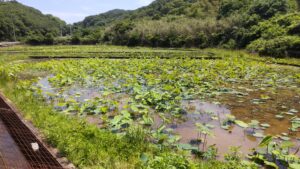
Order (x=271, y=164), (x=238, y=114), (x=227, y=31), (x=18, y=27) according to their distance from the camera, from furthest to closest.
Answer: (x=18, y=27) < (x=227, y=31) < (x=238, y=114) < (x=271, y=164)

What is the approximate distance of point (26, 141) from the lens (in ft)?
13.7

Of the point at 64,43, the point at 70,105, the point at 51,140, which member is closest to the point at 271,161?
the point at 51,140

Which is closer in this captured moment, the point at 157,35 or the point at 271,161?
the point at 271,161

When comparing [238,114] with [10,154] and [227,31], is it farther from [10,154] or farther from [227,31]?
[227,31]

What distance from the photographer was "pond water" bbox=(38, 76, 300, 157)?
4.60 m

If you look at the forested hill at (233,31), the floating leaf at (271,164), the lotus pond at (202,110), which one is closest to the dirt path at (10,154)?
the lotus pond at (202,110)

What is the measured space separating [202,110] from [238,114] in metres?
0.80

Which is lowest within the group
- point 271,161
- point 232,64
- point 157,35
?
Result: point 271,161

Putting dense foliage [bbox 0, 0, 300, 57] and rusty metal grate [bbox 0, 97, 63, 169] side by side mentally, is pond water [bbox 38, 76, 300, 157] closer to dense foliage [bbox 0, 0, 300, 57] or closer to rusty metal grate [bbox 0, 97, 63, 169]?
rusty metal grate [bbox 0, 97, 63, 169]

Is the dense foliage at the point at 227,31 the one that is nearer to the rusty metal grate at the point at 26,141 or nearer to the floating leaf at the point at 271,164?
the floating leaf at the point at 271,164

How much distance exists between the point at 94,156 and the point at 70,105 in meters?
3.24

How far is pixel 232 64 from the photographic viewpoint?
42.0ft

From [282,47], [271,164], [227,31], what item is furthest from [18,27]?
[271,164]

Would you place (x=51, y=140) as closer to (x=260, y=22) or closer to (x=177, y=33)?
(x=260, y=22)
